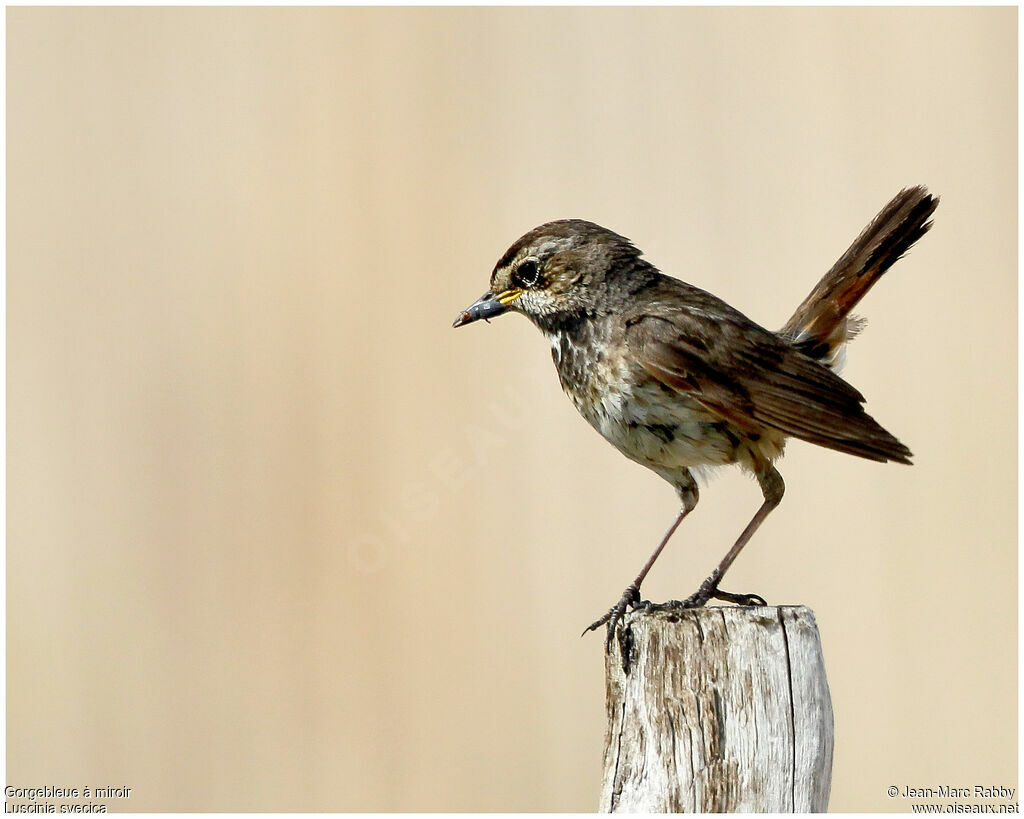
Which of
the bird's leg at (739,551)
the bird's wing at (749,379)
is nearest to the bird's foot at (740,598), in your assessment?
the bird's leg at (739,551)

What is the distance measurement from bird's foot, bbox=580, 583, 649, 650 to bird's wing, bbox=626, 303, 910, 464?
620 mm

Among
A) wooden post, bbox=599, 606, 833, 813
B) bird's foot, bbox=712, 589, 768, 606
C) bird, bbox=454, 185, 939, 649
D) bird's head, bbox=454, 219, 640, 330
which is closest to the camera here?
wooden post, bbox=599, 606, 833, 813

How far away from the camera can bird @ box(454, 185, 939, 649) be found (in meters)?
3.59

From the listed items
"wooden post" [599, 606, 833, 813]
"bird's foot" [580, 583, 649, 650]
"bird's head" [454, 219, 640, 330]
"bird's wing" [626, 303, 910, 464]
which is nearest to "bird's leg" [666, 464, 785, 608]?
"bird's foot" [580, 583, 649, 650]

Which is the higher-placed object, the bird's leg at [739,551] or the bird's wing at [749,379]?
the bird's wing at [749,379]

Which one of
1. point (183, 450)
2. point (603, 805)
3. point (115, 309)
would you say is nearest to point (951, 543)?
point (603, 805)

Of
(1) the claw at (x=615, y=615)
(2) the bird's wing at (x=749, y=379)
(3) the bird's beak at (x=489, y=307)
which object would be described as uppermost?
(3) the bird's beak at (x=489, y=307)

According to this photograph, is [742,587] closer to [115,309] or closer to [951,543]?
[951,543]

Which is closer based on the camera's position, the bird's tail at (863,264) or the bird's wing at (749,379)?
the bird's wing at (749,379)

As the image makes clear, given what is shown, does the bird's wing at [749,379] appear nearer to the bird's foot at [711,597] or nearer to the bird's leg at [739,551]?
the bird's leg at [739,551]

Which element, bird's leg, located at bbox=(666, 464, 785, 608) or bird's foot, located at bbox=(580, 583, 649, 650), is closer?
bird's foot, located at bbox=(580, 583, 649, 650)

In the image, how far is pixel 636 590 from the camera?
3740 millimetres

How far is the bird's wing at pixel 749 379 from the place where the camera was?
350 centimetres

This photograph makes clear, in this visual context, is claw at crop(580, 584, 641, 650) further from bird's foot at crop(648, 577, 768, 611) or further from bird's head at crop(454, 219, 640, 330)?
bird's head at crop(454, 219, 640, 330)
